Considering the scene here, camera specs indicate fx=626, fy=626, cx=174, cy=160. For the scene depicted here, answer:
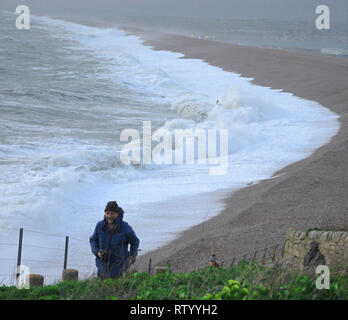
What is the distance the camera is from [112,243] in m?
6.86

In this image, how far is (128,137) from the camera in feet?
71.1

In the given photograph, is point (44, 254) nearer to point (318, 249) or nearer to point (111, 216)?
point (111, 216)

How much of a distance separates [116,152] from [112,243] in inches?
474

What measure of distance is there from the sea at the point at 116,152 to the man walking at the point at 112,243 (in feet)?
3.25

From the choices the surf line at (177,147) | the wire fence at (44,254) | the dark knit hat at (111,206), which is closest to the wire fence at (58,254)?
the wire fence at (44,254)

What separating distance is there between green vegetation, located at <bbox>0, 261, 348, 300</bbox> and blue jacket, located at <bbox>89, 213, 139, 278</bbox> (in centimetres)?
29

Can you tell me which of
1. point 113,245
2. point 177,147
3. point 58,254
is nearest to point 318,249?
point 113,245

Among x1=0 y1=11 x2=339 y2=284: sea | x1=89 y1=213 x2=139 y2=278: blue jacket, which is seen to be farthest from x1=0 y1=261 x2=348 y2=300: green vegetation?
x1=0 y1=11 x2=339 y2=284: sea

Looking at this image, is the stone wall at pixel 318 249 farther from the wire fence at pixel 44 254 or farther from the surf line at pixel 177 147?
the surf line at pixel 177 147

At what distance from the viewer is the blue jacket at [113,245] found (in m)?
6.86

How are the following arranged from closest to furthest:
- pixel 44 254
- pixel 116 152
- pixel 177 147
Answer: pixel 44 254
pixel 116 152
pixel 177 147

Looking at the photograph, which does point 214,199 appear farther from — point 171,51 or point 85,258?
point 171,51

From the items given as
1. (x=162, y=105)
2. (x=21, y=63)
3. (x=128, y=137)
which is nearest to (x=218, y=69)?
(x=21, y=63)

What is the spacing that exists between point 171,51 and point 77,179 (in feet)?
192
